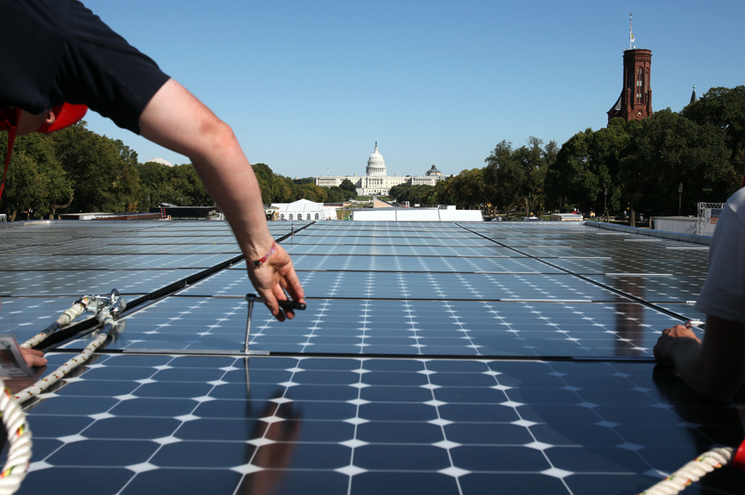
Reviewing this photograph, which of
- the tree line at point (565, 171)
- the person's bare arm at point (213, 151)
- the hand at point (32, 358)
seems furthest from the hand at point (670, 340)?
the tree line at point (565, 171)

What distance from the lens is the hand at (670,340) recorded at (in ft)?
13.4

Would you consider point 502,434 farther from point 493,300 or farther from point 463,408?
point 493,300

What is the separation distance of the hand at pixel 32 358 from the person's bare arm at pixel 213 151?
8.06 ft

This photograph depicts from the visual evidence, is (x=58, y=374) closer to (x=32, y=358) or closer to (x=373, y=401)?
(x=32, y=358)

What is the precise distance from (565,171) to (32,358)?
226 ft

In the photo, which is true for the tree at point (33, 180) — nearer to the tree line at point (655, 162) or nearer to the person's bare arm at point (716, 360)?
the tree line at point (655, 162)

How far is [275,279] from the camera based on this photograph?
242 centimetres

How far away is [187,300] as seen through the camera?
718 cm

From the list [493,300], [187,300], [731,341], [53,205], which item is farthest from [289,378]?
[53,205]

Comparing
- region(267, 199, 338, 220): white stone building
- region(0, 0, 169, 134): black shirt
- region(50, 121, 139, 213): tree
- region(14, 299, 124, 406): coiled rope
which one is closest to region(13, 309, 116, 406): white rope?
region(14, 299, 124, 406): coiled rope

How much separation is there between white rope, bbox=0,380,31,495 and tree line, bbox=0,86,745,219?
25.8m

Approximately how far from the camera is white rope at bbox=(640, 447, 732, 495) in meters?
2.10

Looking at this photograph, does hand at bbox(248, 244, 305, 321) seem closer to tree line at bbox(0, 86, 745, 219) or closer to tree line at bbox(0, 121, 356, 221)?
tree line at bbox(0, 86, 745, 219)

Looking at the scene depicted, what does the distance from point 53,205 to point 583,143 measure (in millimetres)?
53876
